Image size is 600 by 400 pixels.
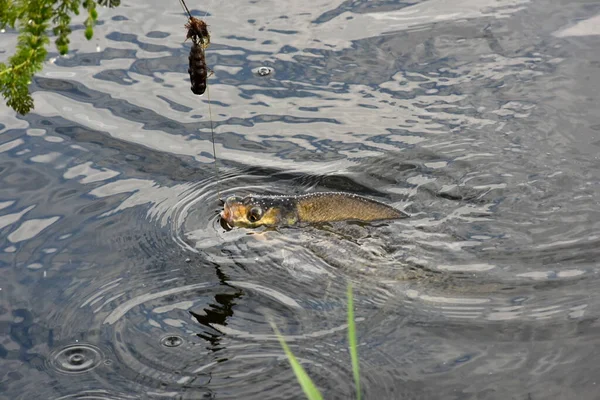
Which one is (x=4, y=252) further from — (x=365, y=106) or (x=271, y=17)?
(x=271, y=17)

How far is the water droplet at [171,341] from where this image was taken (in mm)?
5129

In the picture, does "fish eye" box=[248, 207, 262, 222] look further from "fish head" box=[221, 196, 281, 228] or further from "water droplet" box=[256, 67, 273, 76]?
"water droplet" box=[256, 67, 273, 76]

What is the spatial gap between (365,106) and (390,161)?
0.89 meters

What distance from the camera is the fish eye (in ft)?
21.0

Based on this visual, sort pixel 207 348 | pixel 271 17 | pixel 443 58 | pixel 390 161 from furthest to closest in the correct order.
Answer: pixel 271 17 < pixel 443 58 < pixel 390 161 < pixel 207 348

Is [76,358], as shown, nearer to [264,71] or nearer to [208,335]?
[208,335]

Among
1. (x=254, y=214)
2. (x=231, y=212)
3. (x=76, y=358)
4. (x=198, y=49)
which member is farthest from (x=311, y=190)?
(x=76, y=358)

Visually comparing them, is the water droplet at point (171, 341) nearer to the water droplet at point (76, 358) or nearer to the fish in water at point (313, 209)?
the water droplet at point (76, 358)

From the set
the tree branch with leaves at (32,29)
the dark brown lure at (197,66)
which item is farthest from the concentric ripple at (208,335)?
the tree branch with leaves at (32,29)

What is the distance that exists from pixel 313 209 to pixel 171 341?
1725 millimetres

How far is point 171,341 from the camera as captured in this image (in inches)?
203

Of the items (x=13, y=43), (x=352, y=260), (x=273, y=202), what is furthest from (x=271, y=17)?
(x=352, y=260)

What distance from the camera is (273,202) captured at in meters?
6.48

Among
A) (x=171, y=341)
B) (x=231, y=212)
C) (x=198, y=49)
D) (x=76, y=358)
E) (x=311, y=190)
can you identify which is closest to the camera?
(x=76, y=358)
